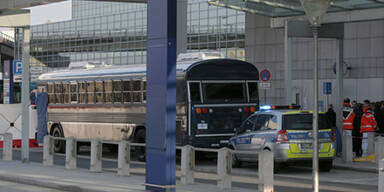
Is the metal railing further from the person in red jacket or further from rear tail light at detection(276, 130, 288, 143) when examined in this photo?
the person in red jacket

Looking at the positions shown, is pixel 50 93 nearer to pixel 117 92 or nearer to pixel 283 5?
pixel 117 92

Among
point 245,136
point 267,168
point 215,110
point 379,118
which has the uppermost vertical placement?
point 215,110

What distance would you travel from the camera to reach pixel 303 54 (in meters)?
49.0

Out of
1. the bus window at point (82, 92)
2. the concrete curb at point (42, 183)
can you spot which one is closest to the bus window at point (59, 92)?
the bus window at point (82, 92)

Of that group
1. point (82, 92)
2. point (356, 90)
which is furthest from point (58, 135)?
point (356, 90)

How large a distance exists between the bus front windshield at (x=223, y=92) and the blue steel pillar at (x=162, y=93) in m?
8.98

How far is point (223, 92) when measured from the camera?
23594mm

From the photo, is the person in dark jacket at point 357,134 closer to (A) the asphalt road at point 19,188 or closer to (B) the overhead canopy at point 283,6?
(B) the overhead canopy at point 283,6

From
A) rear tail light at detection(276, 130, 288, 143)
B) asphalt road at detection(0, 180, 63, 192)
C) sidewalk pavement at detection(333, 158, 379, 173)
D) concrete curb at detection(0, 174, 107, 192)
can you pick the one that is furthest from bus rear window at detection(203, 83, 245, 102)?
asphalt road at detection(0, 180, 63, 192)

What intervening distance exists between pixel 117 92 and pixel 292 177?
27.9 feet

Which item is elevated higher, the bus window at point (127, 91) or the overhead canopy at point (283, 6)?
the overhead canopy at point (283, 6)

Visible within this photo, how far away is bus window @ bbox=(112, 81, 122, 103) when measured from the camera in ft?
85.0

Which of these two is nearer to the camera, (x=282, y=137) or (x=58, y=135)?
(x=282, y=137)

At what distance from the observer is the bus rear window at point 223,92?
23.2 meters
